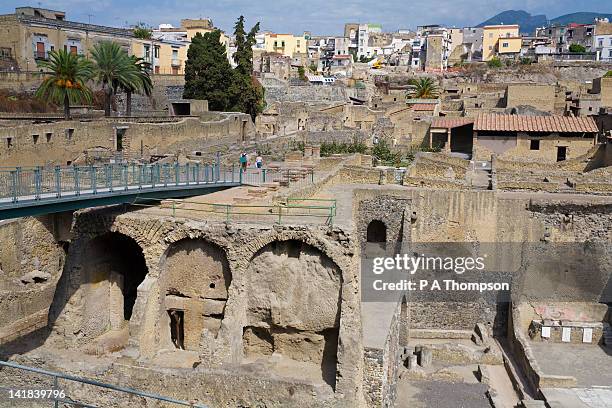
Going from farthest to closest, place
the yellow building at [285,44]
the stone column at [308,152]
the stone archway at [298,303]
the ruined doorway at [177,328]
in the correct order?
the yellow building at [285,44] < the stone column at [308,152] < the ruined doorway at [177,328] < the stone archway at [298,303]

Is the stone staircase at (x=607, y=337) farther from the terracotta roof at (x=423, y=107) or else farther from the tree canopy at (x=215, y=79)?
the tree canopy at (x=215, y=79)

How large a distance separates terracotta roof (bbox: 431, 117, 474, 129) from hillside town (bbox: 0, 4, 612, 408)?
18 cm

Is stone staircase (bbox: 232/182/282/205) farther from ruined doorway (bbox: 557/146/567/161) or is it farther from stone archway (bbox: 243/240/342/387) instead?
ruined doorway (bbox: 557/146/567/161)

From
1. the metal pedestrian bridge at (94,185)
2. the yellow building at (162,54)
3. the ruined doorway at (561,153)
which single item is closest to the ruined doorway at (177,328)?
the metal pedestrian bridge at (94,185)

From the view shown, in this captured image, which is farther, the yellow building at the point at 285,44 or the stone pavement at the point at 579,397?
the yellow building at the point at 285,44

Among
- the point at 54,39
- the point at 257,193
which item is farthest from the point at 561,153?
the point at 54,39

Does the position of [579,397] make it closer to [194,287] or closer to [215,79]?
[194,287]

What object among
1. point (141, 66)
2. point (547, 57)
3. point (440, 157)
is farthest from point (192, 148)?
point (547, 57)

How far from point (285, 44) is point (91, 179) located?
8836 cm

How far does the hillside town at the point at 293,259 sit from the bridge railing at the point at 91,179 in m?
0.05

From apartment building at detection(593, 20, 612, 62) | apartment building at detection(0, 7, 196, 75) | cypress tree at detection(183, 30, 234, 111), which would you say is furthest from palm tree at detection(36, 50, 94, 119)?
apartment building at detection(593, 20, 612, 62)

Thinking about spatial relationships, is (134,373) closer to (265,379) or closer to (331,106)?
(265,379)

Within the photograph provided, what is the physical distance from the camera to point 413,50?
87312 millimetres

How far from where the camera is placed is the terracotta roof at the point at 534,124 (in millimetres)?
28547
